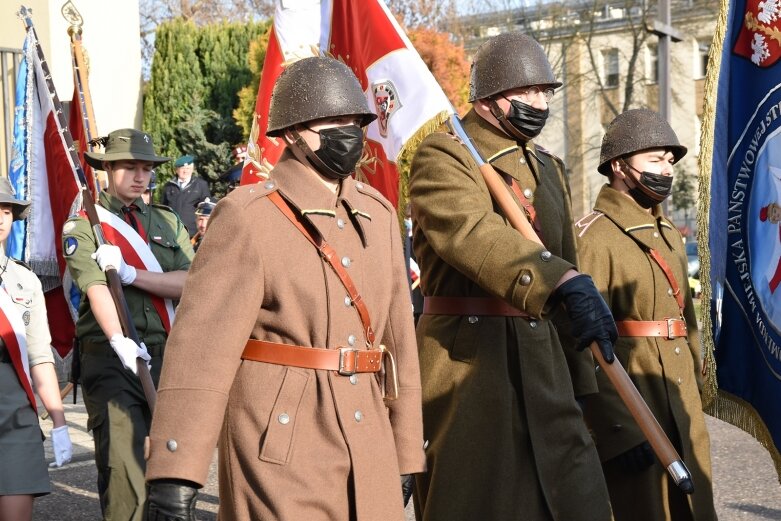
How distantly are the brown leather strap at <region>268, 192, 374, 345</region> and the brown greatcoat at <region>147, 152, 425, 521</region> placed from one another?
0.02m

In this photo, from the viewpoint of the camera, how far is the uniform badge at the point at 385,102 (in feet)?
20.7

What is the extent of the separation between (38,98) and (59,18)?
6056 mm

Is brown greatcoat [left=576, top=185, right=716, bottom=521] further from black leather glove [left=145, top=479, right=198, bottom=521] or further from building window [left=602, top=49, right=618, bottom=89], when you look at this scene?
building window [left=602, top=49, right=618, bottom=89]

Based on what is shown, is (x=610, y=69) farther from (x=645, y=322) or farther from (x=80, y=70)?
(x=645, y=322)

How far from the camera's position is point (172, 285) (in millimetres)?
5906

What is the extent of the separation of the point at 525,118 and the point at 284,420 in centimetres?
162

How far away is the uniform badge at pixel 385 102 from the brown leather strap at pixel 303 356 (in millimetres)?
3022

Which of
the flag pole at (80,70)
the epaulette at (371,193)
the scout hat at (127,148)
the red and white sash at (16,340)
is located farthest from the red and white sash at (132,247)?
the epaulette at (371,193)

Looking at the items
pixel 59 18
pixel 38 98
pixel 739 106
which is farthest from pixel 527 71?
pixel 59 18

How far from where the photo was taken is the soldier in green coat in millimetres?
5645

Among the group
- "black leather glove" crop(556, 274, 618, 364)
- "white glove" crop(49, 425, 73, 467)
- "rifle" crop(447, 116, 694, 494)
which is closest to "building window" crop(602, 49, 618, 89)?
"white glove" crop(49, 425, 73, 467)

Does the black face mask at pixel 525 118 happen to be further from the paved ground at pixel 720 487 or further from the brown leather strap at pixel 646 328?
the paved ground at pixel 720 487

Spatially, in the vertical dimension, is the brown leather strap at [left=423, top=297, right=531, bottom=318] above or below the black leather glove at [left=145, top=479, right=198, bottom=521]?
above

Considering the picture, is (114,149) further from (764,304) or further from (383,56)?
(764,304)
